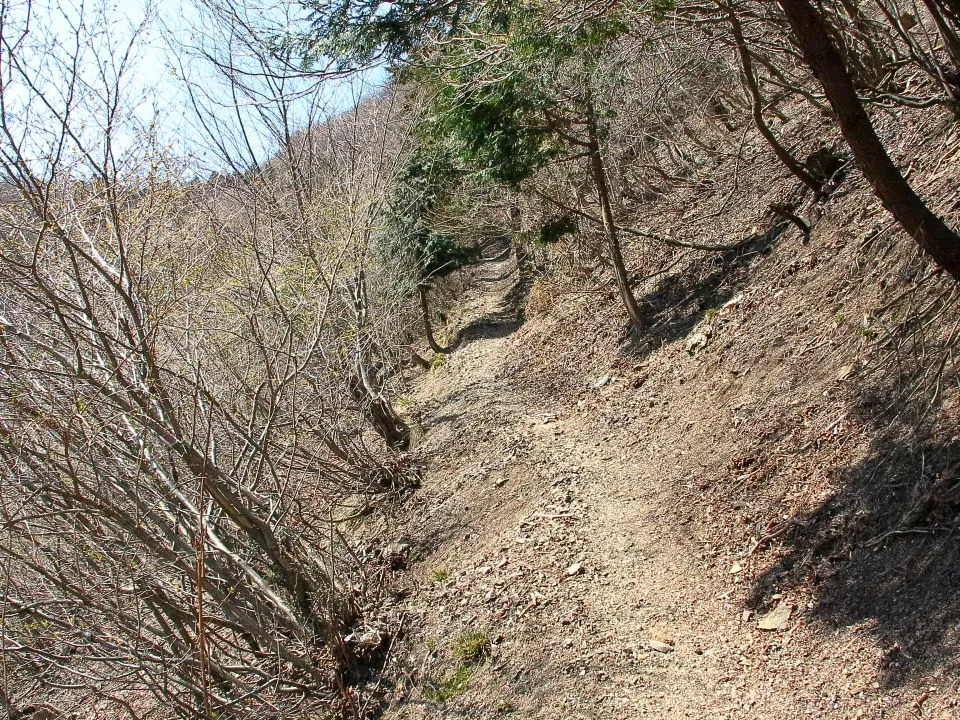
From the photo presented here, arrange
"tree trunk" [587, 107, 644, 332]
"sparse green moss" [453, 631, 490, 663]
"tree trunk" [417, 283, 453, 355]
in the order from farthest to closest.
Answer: "tree trunk" [417, 283, 453, 355]
"tree trunk" [587, 107, 644, 332]
"sparse green moss" [453, 631, 490, 663]

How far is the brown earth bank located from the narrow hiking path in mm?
22

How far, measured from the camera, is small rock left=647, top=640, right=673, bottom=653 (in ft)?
20.0

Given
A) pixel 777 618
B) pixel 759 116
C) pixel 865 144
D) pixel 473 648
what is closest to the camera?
pixel 865 144

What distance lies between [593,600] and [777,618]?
5.96 feet

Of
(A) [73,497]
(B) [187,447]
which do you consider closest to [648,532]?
(B) [187,447]

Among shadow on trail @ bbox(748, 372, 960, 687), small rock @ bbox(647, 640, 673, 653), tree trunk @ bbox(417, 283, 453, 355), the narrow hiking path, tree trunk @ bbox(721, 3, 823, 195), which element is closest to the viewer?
shadow on trail @ bbox(748, 372, 960, 687)

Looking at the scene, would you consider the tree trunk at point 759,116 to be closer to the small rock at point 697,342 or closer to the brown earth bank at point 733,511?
the brown earth bank at point 733,511

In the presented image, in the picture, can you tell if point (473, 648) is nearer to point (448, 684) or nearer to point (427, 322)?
point (448, 684)

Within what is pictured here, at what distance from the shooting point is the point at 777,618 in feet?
18.7

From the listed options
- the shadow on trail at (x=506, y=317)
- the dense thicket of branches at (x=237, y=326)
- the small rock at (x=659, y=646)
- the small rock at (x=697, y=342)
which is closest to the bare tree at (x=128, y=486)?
the dense thicket of branches at (x=237, y=326)

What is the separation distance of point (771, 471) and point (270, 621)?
4543mm

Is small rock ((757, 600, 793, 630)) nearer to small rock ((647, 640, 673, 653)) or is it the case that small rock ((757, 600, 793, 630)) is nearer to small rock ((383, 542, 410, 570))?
small rock ((647, 640, 673, 653))

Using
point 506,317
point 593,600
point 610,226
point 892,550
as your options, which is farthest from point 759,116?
point 506,317

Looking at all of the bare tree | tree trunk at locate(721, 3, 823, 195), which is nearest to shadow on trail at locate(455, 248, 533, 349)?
tree trunk at locate(721, 3, 823, 195)
